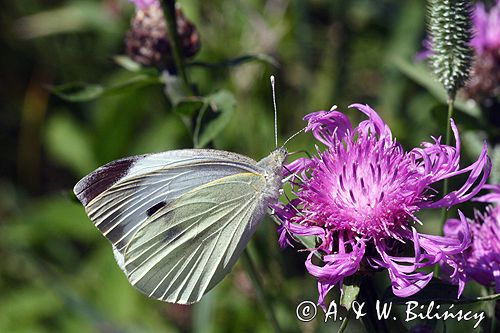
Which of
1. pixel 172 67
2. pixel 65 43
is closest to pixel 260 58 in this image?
pixel 172 67

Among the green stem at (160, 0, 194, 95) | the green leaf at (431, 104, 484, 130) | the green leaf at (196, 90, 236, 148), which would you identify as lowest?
the green leaf at (431, 104, 484, 130)

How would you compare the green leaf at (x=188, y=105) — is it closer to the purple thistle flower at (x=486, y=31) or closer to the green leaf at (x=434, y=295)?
the green leaf at (x=434, y=295)

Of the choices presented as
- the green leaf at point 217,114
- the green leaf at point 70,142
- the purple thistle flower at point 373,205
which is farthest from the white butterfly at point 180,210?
the green leaf at point 70,142

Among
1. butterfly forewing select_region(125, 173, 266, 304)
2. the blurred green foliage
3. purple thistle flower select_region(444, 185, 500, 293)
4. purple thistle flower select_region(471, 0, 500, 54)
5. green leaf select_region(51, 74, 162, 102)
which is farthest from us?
the blurred green foliage

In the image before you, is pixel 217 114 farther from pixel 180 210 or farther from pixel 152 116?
pixel 152 116

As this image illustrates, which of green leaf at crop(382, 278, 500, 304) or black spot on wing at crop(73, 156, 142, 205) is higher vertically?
black spot on wing at crop(73, 156, 142, 205)

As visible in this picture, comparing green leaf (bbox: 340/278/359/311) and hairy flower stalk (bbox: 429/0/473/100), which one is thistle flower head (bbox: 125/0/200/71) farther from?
green leaf (bbox: 340/278/359/311)

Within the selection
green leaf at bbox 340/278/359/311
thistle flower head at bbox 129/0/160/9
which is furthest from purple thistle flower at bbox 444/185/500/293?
thistle flower head at bbox 129/0/160/9
